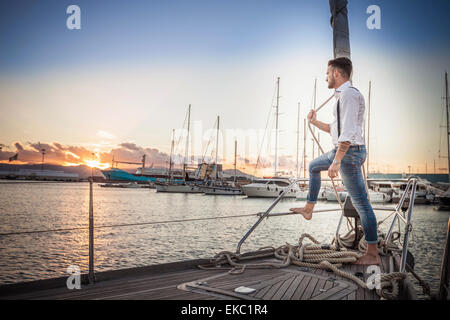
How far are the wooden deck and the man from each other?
0.48 metres

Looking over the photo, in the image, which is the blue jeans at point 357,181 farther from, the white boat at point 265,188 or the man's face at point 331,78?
the white boat at point 265,188

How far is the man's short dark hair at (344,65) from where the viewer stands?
290 cm

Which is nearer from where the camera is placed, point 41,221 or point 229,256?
point 229,256

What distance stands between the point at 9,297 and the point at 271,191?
38.2m

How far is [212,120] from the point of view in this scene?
52.5 meters

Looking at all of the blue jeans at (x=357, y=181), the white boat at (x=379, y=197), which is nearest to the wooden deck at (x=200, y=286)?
the blue jeans at (x=357, y=181)

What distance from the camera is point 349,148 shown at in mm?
2752

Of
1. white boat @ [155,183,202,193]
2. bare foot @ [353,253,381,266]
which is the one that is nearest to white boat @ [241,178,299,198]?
white boat @ [155,183,202,193]

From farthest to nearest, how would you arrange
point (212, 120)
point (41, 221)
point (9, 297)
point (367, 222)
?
point (212, 120), point (41, 221), point (367, 222), point (9, 297)

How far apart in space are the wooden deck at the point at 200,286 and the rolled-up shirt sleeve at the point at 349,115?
3.96ft

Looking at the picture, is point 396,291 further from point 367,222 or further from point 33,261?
point 33,261

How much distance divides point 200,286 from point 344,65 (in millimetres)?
2345

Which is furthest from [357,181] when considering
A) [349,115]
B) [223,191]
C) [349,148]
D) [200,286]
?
[223,191]
